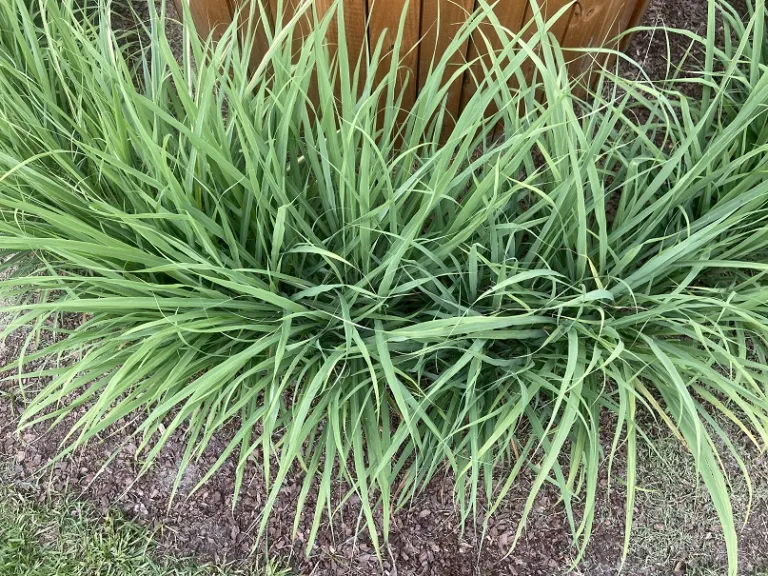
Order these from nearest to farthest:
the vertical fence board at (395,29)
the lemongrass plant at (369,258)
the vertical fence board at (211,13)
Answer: the lemongrass plant at (369,258), the vertical fence board at (395,29), the vertical fence board at (211,13)

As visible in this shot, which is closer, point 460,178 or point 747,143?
point 460,178

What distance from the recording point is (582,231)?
0.95 m

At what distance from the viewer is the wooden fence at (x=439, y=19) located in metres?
1.11

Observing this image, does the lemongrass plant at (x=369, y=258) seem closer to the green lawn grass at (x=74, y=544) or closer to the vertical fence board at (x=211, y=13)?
the vertical fence board at (x=211, y=13)

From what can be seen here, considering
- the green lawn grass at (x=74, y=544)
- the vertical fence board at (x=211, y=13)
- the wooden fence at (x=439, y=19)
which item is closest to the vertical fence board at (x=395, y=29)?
the wooden fence at (x=439, y=19)

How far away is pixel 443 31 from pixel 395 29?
96mm

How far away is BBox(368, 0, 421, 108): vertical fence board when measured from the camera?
1.10 meters

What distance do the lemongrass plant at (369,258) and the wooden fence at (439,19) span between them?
0.26 feet

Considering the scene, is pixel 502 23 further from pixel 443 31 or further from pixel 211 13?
pixel 211 13

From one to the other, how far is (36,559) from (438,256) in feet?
3.74

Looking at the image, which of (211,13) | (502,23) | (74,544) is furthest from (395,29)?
(74,544)

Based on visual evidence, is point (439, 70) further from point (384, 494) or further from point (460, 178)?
point (384, 494)

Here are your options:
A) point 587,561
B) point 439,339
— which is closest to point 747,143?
point 439,339

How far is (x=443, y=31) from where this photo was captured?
3.83 feet
